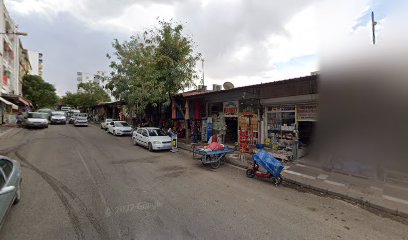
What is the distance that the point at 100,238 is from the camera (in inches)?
159

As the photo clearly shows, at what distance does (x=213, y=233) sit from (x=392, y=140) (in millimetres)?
5787

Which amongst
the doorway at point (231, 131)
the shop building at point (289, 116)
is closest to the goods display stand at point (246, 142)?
the shop building at point (289, 116)

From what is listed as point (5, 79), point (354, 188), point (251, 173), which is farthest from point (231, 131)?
point (5, 79)

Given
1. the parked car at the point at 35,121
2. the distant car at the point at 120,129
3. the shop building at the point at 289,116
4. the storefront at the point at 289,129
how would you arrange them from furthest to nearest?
the parked car at the point at 35,121 → the distant car at the point at 120,129 → the storefront at the point at 289,129 → the shop building at the point at 289,116

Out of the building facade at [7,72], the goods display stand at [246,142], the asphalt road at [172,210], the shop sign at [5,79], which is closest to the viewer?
the asphalt road at [172,210]

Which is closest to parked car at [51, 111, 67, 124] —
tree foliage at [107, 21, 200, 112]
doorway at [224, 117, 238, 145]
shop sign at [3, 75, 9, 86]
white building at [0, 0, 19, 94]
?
white building at [0, 0, 19, 94]

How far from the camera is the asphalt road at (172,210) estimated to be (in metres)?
4.34

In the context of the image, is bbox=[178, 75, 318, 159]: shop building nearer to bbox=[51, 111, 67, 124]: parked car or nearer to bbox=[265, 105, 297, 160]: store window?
bbox=[265, 105, 297, 160]: store window

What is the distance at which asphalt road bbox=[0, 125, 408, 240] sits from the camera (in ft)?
14.3

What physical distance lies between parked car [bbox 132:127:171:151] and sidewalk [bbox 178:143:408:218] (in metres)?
7.38

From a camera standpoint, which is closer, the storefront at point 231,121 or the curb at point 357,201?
the curb at point 357,201

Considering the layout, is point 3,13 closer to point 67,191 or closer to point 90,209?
point 67,191

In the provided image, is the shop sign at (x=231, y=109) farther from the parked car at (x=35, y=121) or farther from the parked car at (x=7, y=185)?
the parked car at (x=35, y=121)

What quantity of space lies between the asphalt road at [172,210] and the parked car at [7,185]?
1.28 feet
